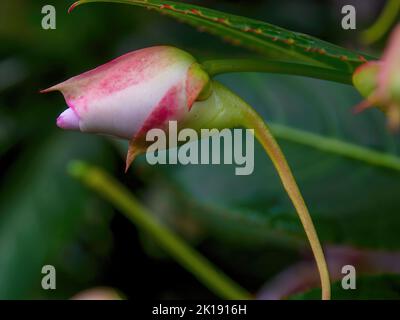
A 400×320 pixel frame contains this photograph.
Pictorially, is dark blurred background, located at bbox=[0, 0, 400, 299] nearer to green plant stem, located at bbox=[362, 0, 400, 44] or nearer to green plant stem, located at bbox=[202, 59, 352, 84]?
green plant stem, located at bbox=[362, 0, 400, 44]

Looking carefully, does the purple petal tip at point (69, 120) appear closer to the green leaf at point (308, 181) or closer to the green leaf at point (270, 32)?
the green leaf at point (270, 32)

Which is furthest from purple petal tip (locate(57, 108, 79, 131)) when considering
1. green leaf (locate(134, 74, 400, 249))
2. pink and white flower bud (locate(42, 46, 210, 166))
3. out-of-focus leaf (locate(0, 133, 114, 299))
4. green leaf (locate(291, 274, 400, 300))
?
out-of-focus leaf (locate(0, 133, 114, 299))

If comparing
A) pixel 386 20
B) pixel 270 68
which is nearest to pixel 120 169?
pixel 386 20

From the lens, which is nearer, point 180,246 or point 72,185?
point 180,246

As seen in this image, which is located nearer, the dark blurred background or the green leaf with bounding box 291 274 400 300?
the green leaf with bounding box 291 274 400 300

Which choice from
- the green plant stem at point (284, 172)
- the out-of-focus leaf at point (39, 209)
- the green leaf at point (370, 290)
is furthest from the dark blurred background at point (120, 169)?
the green plant stem at point (284, 172)

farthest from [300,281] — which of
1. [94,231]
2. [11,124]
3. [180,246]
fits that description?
[11,124]

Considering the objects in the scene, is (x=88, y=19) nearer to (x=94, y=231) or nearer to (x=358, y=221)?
(x=94, y=231)
